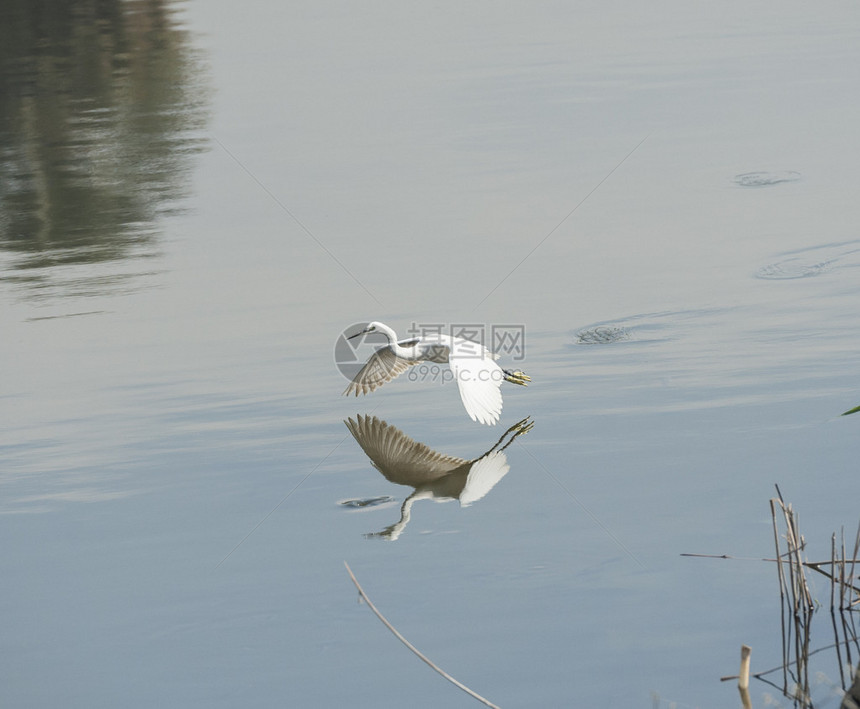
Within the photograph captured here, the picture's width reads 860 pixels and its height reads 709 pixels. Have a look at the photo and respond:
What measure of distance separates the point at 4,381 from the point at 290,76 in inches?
371

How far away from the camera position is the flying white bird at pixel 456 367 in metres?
6.38

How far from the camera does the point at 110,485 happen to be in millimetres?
6301

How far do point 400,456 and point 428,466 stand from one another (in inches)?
7.9

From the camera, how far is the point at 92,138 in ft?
45.0

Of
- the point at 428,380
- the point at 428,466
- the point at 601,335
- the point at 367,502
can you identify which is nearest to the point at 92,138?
the point at 428,380

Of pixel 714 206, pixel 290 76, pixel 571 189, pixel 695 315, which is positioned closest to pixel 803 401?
pixel 695 315

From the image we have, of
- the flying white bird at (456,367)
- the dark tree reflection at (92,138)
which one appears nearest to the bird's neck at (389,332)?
the flying white bird at (456,367)

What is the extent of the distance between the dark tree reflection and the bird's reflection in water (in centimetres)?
389

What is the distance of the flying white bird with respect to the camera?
20.9 feet

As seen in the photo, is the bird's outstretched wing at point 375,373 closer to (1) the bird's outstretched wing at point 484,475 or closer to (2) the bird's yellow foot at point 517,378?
(2) the bird's yellow foot at point 517,378

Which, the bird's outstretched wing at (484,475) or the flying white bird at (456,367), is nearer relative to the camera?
the bird's outstretched wing at (484,475)

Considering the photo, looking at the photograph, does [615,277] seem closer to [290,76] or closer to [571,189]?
[571,189]

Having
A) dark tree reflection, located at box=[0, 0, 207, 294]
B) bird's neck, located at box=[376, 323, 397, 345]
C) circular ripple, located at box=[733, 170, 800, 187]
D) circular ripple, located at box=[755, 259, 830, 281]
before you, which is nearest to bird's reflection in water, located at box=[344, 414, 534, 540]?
bird's neck, located at box=[376, 323, 397, 345]

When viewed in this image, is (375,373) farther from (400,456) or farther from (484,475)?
(484,475)
